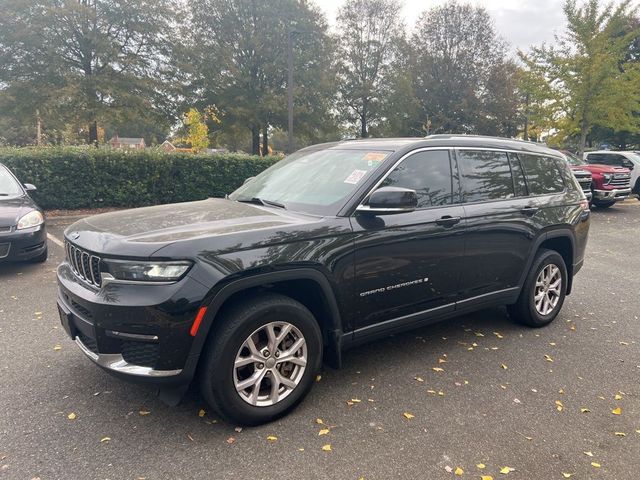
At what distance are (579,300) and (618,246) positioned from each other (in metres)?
4.29

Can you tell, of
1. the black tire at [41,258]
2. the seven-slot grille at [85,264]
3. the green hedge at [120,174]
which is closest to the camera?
the seven-slot grille at [85,264]

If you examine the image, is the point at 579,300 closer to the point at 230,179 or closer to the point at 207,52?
the point at 230,179

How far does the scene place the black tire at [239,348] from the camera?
2.61 m

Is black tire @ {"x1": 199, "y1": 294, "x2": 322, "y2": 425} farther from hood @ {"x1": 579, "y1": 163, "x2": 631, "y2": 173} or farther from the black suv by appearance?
hood @ {"x1": 579, "y1": 163, "x2": 631, "y2": 173}

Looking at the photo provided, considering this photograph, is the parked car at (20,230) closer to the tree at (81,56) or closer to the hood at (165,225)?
the hood at (165,225)

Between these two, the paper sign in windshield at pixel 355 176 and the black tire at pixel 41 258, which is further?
the black tire at pixel 41 258

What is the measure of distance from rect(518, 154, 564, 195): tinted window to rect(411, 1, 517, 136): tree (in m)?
33.2

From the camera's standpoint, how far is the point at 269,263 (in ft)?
8.93

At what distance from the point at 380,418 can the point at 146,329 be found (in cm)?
154

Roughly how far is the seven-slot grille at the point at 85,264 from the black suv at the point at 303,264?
13 mm

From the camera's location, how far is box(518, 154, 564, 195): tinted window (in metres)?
4.35

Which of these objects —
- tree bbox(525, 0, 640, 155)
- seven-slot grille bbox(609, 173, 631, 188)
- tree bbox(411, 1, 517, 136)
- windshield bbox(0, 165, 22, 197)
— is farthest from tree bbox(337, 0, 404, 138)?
windshield bbox(0, 165, 22, 197)

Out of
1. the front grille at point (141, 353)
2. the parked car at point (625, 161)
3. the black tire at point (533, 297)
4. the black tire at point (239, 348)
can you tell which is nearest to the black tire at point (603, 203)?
the parked car at point (625, 161)

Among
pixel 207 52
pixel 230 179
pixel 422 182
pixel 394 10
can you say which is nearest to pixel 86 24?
pixel 207 52
